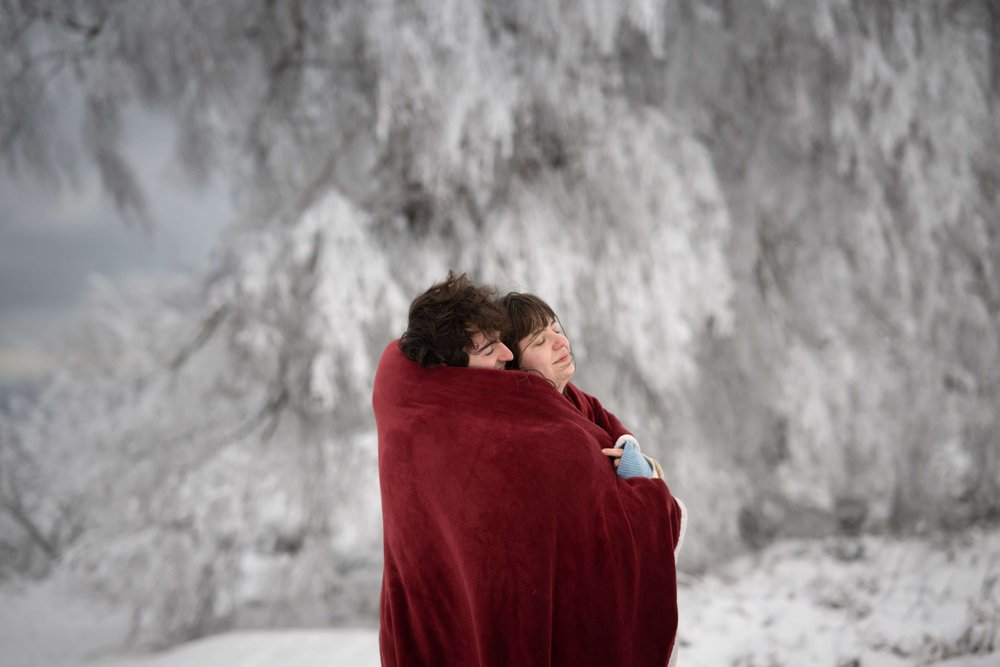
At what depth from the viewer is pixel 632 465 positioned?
1232mm

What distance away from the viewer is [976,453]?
3.35 m

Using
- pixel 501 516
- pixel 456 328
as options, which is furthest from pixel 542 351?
pixel 501 516

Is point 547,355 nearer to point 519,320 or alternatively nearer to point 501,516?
point 519,320

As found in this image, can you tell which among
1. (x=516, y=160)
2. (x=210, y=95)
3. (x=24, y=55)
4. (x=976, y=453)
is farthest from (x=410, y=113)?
Result: (x=976, y=453)

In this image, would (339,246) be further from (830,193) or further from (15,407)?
(830,193)

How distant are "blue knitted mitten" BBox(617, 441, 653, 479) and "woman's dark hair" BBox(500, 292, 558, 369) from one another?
10.2 inches

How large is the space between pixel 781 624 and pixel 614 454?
2.01 meters

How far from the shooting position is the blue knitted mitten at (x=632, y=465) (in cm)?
122

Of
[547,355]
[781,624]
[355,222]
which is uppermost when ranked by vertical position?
[355,222]

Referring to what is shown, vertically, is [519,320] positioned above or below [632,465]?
above

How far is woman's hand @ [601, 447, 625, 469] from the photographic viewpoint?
1221 millimetres

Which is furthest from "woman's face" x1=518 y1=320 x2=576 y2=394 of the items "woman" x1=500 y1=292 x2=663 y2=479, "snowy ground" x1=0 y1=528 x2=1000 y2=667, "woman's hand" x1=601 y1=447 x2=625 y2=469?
"snowy ground" x1=0 y1=528 x2=1000 y2=667

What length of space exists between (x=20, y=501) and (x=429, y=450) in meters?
2.64

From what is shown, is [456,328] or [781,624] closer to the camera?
[456,328]
